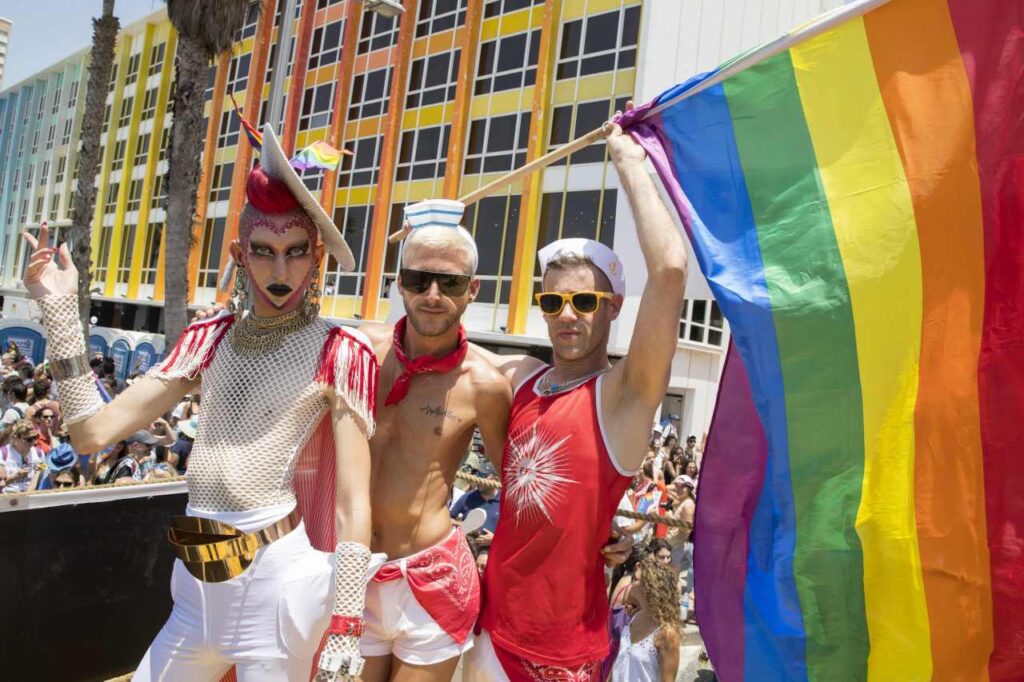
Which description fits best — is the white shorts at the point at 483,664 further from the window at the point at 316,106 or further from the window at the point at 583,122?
the window at the point at 316,106

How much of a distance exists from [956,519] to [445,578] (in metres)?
1.60

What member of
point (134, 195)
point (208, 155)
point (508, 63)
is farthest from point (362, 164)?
point (134, 195)

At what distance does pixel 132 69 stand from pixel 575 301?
131 feet

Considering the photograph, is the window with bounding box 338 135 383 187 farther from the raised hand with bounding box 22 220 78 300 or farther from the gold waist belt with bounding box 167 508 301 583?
the gold waist belt with bounding box 167 508 301 583

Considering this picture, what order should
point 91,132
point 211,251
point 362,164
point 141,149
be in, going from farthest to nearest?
point 141,149 → point 211,251 → point 362,164 → point 91,132

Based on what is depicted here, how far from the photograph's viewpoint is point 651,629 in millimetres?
3949

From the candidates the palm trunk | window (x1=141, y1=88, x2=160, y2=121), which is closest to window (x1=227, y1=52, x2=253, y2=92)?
window (x1=141, y1=88, x2=160, y2=121)

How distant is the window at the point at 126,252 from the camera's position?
33.4m

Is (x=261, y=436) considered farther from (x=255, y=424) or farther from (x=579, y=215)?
(x=579, y=215)

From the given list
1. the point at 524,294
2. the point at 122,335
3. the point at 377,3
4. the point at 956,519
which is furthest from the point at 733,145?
the point at 122,335

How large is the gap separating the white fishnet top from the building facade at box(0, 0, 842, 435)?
11.0m

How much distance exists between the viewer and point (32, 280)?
2.48 m

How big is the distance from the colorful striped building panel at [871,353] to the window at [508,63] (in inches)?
720

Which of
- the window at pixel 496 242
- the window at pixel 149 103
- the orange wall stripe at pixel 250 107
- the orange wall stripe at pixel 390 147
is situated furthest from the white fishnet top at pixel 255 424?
the window at pixel 149 103
